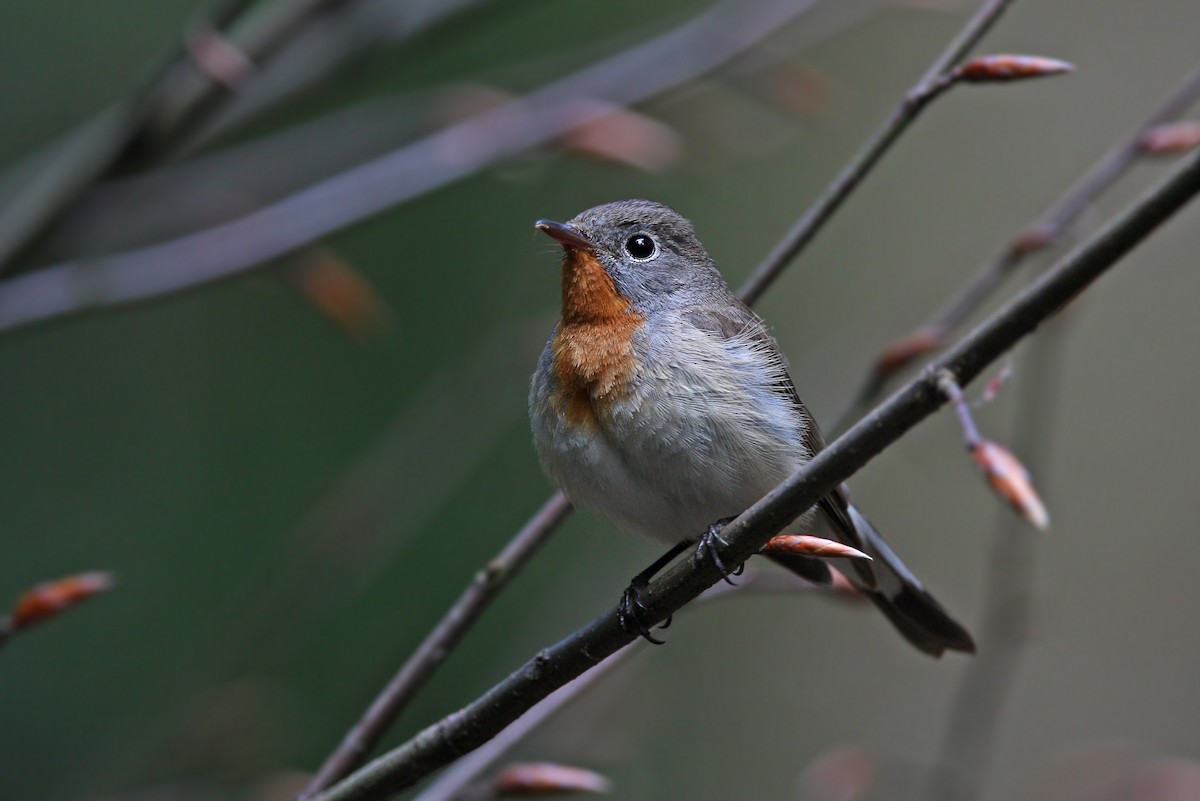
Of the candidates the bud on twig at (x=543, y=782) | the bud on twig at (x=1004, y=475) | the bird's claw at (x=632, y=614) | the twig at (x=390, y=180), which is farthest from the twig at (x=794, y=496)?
the twig at (x=390, y=180)

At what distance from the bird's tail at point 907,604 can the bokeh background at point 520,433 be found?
0.33 meters

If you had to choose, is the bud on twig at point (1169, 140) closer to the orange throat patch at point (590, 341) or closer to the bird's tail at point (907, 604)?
the bird's tail at point (907, 604)

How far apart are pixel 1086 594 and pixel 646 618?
549 cm

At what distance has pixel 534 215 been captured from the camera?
20.8 feet

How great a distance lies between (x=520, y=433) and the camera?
19.1 ft

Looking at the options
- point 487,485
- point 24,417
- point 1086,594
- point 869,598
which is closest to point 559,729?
point 869,598

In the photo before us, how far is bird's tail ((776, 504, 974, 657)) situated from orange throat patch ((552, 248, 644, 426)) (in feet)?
2.01

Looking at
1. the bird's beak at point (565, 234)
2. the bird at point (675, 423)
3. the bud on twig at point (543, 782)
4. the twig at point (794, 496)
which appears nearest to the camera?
the twig at point (794, 496)

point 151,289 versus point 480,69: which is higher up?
point 480,69

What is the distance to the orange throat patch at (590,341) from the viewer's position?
3121 mm

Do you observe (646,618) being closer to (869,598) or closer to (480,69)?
(869,598)

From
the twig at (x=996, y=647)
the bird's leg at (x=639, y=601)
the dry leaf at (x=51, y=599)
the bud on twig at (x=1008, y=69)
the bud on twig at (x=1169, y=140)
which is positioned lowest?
the twig at (x=996, y=647)

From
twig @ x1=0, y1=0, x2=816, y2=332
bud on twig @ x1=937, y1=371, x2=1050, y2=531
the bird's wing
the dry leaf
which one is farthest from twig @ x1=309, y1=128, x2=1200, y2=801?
twig @ x1=0, y1=0, x2=816, y2=332

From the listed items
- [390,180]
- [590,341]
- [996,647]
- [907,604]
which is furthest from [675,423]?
[390,180]
